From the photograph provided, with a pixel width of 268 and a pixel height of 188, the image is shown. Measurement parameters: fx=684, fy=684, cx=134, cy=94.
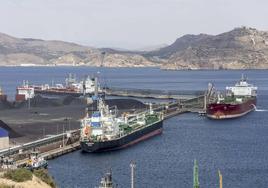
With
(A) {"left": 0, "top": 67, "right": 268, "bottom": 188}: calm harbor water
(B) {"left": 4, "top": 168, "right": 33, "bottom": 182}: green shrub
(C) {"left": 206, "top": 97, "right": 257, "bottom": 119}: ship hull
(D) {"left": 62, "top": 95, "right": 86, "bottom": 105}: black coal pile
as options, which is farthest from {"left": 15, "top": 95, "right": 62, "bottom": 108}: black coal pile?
(B) {"left": 4, "top": 168, "right": 33, "bottom": 182}: green shrub

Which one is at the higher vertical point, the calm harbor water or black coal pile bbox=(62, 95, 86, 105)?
black coal pile bbox=(62, 95, 86, 105)

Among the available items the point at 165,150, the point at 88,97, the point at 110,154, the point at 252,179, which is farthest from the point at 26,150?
the point at 88,97

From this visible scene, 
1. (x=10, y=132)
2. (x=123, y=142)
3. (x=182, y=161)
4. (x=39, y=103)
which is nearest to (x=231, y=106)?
(x=39, y=103)

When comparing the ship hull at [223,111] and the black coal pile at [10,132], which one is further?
the ship hull at [223,111]

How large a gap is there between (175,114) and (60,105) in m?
15.8

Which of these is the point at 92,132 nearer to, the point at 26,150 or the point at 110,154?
the point at 110,154

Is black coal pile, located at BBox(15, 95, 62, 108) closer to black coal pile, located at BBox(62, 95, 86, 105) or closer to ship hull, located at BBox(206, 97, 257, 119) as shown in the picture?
black coal pile, located at BBox(62, 95, 86, 105)

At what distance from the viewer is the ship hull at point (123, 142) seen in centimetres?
5356

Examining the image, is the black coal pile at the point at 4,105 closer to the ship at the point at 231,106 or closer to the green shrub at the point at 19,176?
the ship at the point at 231,106

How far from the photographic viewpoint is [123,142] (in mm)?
56969

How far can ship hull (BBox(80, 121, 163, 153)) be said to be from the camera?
53.6 meters

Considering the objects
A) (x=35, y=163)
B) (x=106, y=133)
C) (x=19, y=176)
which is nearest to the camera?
(x=19, y=176)

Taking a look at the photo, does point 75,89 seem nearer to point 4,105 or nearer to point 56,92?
point 56,92

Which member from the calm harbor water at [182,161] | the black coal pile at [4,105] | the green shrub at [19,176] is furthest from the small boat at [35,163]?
the black coal pile at [4,105]
